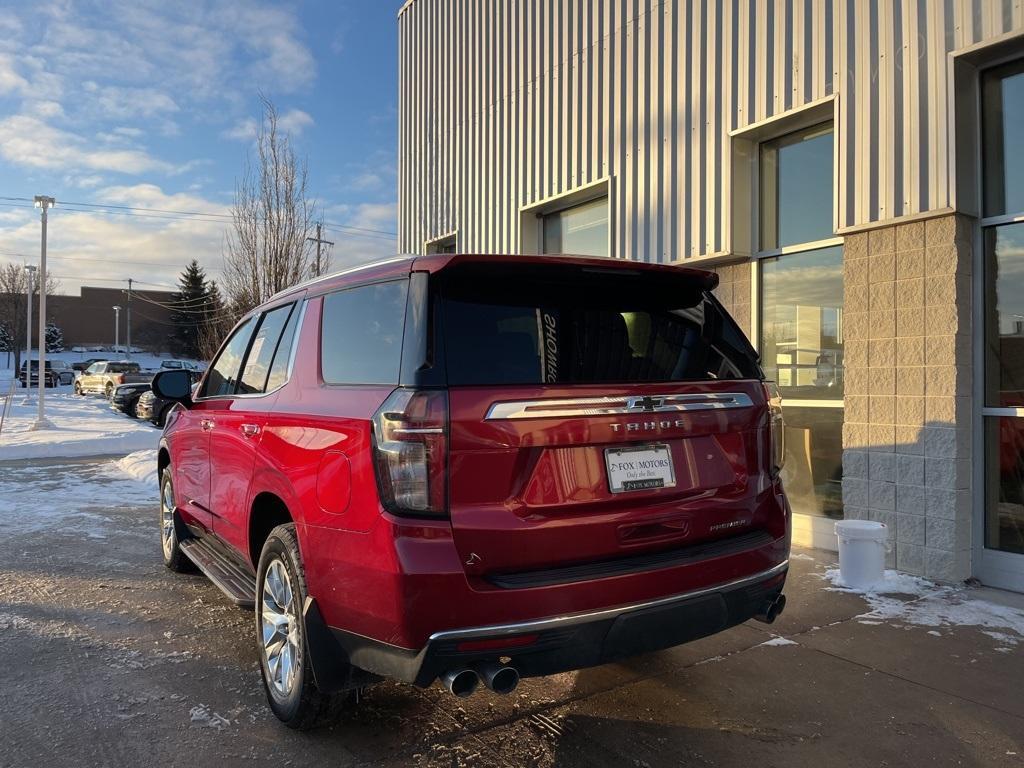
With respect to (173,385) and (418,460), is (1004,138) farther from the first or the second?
(173,385)

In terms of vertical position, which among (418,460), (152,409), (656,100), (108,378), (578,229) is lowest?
(152,409)

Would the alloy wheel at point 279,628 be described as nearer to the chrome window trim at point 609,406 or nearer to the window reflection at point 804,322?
the chrome window trim at point 609,406

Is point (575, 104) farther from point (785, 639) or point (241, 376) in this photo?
point (785, 639)

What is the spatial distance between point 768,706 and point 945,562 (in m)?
2.63

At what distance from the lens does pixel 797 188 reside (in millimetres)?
6820

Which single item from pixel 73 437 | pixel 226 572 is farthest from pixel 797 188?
pixel 73 437

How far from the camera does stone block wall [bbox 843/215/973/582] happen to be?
5.21m

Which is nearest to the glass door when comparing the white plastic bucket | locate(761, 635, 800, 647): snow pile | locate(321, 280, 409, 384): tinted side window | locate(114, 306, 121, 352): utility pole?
the white plastic bucket

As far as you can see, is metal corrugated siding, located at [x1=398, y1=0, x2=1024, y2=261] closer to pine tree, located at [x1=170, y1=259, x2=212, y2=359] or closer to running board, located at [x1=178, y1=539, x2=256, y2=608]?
running board, located at [x1=178, y1=539, x2=256, y2=608]

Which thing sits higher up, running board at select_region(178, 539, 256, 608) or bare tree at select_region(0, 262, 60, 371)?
bare tree at select_region(0, 262, 60, 371)

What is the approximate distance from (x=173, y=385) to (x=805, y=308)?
17.1ft

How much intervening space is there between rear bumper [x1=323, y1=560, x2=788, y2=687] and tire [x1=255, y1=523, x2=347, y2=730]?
0.33 metres

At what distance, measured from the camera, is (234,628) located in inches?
173

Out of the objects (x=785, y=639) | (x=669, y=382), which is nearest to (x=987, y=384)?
(x=785, y=639)
